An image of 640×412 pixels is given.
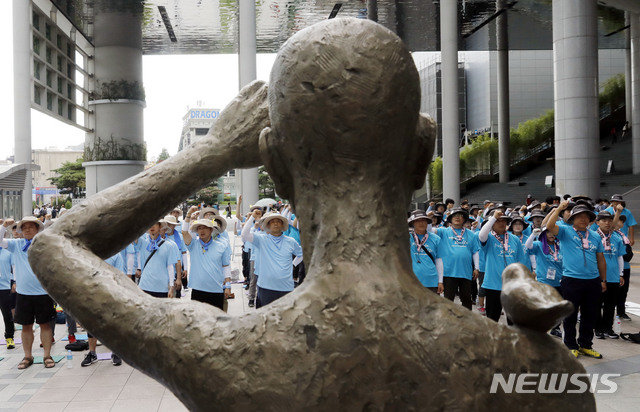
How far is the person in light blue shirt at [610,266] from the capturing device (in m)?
8.01

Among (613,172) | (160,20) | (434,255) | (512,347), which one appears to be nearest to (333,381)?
(512,347)

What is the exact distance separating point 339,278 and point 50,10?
74.1 ft

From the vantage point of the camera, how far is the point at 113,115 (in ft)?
66.6

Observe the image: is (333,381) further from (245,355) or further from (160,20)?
(160,20)

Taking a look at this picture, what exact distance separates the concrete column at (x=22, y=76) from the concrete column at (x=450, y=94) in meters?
13.7

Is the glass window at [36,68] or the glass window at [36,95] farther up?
the glass window at [36,68]

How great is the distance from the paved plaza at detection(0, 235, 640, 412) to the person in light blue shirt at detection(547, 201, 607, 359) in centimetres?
29

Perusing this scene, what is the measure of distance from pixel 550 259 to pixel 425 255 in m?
1.78

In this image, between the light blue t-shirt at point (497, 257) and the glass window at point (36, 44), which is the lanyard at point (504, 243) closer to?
the light blue t-shirt at point (497, 257)

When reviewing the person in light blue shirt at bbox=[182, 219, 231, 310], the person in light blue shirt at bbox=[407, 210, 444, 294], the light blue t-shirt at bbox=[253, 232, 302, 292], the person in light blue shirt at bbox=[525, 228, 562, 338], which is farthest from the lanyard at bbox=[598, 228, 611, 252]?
the person in light blue shirt at bbox=[182, 219, 231, 310]

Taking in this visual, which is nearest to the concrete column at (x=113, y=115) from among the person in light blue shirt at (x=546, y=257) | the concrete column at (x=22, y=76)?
the concrete column at (x=22, y=76)

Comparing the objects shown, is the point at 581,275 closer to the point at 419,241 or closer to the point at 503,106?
the point at 419,241

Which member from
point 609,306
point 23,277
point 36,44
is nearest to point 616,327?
point 609,306

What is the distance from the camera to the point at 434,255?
8.09m
